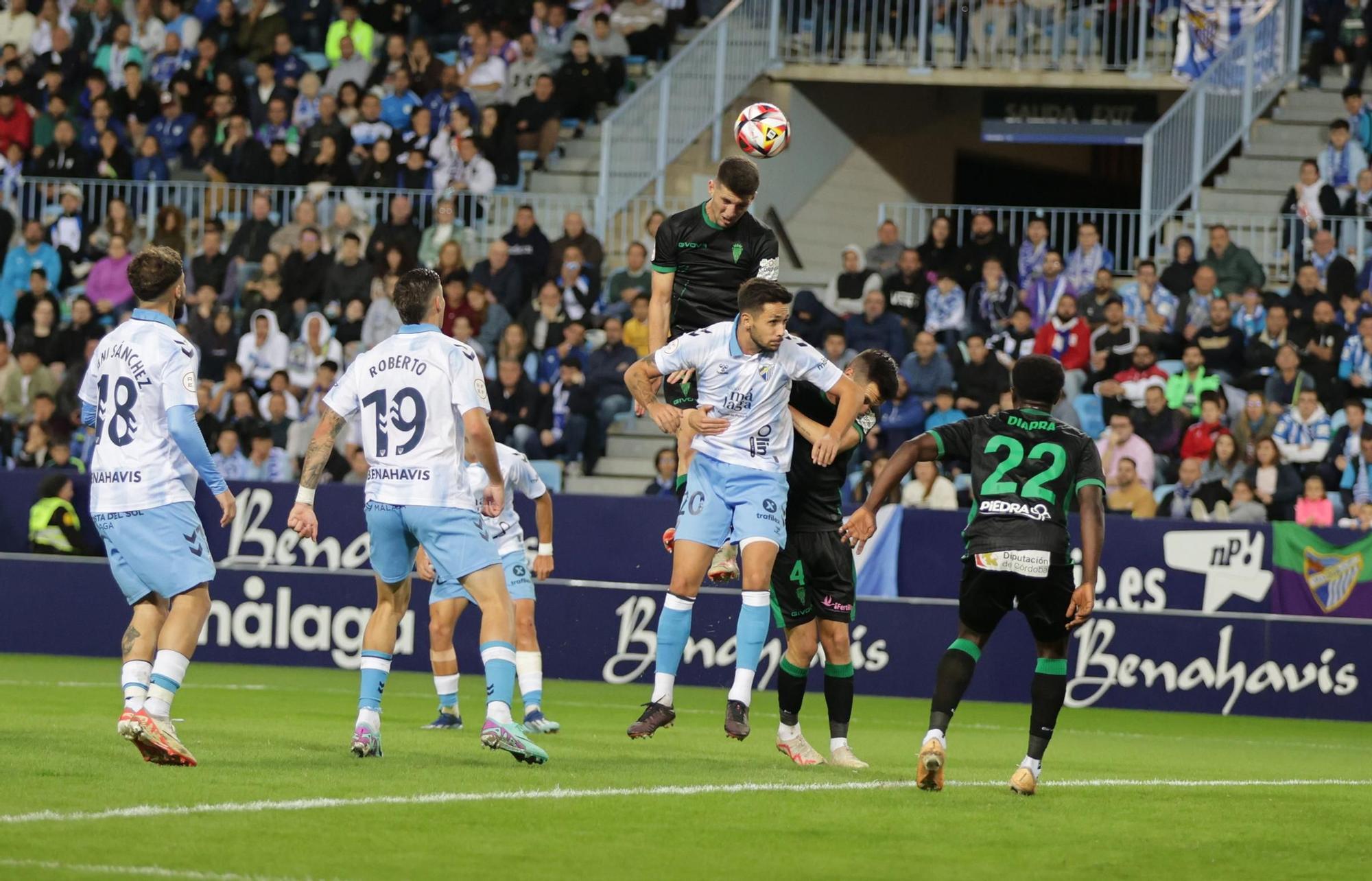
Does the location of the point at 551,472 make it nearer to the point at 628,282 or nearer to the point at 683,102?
the point at 628,282

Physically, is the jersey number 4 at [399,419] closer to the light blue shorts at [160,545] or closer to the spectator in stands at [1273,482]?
the light blue shorts at [160,545]

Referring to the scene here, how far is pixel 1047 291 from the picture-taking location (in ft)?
71.4

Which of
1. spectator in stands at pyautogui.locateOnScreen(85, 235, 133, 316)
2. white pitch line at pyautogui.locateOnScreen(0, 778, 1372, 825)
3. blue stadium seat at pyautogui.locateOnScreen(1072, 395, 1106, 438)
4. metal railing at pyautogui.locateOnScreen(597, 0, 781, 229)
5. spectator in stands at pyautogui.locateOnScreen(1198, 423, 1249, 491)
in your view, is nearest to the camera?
white pitch line at pyautogui.locateOnScreen(0, 778, 1372, 825)

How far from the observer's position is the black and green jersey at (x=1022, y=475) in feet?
28.1

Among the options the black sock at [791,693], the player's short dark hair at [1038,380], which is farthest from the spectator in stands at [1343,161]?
the player's short dark hair at [1038,380]

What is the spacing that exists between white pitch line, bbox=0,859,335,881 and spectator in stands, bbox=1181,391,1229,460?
15.0 m

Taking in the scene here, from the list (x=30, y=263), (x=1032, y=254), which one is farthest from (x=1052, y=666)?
(x=30, y=263)

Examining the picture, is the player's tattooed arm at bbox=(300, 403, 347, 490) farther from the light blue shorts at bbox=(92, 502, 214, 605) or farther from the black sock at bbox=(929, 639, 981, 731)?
the black sock at bbox=(929, 639, 981, 731)

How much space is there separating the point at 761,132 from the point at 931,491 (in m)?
8.81

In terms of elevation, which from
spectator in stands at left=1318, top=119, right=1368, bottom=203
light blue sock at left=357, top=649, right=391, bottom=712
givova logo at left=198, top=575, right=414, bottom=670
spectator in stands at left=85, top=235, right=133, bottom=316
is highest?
spectator in stands at left=1318, top=119, right=1368, bottom=203

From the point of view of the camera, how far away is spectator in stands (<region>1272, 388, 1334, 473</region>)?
64.0 ft

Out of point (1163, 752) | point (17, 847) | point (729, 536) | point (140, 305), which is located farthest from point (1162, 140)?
point (17, 847)

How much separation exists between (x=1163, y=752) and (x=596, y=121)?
16872 mm

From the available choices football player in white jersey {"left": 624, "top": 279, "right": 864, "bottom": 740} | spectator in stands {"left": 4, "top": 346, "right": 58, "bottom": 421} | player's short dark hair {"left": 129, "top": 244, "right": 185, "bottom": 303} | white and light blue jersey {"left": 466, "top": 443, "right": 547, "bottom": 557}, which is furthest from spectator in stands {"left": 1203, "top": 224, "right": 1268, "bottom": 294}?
player's short dark hair {"left": 129, "top": 244, "right": 185, "bottom": 303}
